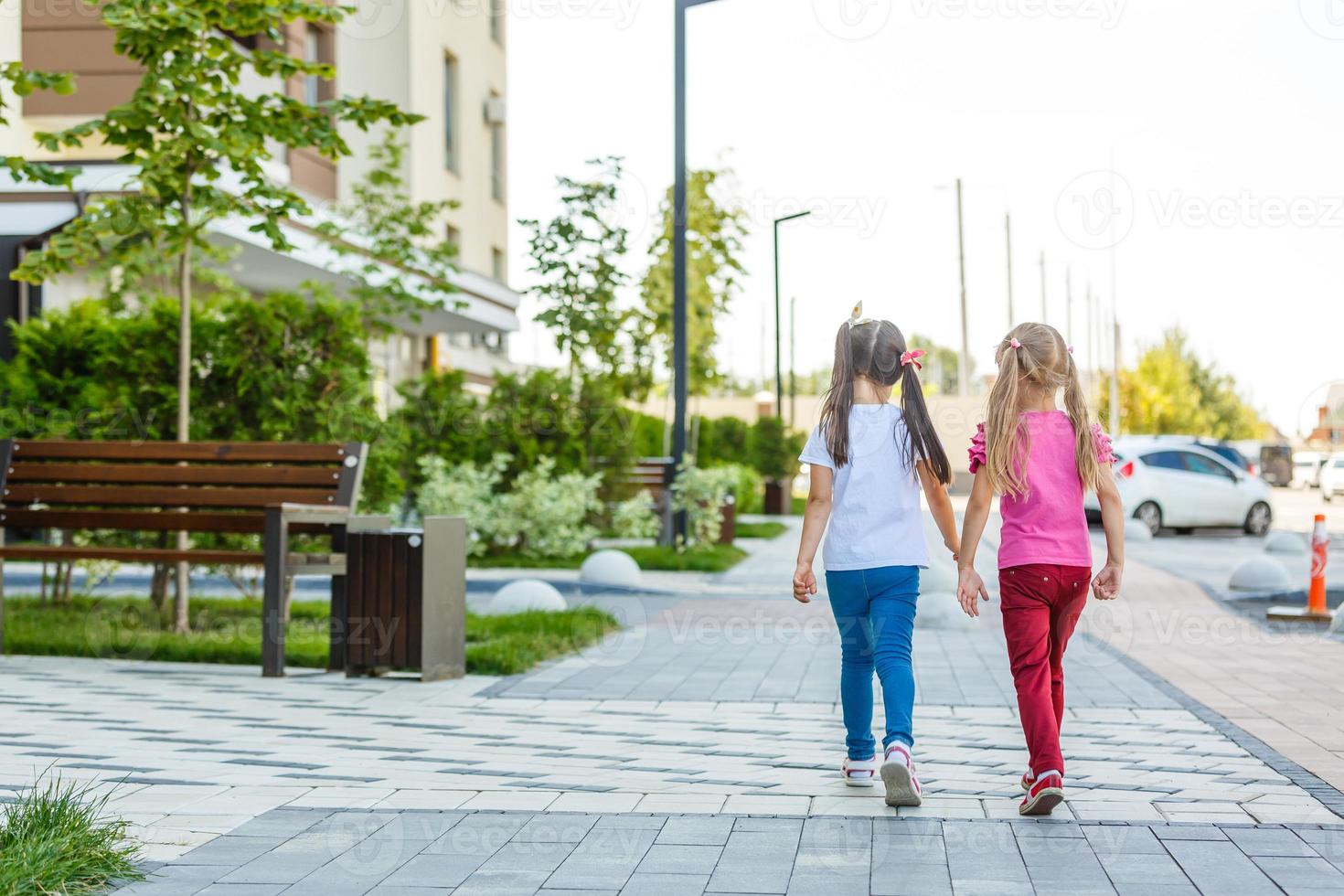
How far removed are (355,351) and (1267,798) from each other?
25.7 ft

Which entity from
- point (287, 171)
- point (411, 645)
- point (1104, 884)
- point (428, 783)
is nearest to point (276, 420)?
point (411, 645)

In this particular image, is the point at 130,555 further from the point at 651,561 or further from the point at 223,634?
the point at 651,561

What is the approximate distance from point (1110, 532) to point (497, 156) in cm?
3231

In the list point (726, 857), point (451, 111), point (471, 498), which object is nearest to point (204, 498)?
point (726, 857)

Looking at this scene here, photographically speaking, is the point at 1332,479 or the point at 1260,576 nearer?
the point at 1260,576

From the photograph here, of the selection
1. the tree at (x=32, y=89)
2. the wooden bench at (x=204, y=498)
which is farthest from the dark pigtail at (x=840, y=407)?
the tree at (x=32, y=89)

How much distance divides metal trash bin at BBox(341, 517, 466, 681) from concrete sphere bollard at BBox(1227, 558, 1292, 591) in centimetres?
850

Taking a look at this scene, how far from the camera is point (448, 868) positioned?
13.5 ft

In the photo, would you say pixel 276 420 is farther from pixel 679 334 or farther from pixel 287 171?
pixel 287 171

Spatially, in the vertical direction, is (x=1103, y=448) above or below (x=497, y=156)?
below

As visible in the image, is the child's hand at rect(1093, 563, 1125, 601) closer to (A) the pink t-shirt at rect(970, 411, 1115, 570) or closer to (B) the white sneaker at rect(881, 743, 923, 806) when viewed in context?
(A) the pink t-shirt at rect(970, 411, 1115, 570)

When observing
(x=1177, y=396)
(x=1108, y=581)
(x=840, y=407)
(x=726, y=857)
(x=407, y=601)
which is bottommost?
(x=726, y=857)

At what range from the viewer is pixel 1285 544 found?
20281 mm

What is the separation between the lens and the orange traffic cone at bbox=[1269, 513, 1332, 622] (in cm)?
1141
